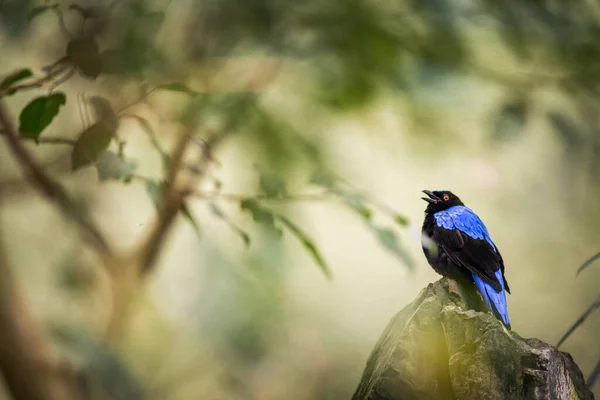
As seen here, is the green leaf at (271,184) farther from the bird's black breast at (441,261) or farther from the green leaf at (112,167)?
the bird's black breast at (441,261)

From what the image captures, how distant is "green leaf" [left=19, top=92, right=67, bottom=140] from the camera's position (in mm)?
1029

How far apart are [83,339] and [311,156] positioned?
0.50 meters

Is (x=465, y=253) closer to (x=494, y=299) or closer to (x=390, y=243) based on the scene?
(x=494, y=299)

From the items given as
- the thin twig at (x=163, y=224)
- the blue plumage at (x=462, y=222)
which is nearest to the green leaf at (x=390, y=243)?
the blue plumage at (x=462, y=222)

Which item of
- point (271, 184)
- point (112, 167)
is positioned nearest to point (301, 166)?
point (271, 184)

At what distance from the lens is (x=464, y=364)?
103 cm

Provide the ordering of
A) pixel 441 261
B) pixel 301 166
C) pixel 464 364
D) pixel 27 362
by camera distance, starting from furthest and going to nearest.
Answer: pixel 27 362 < pixel 441 261 < pixel 301 166 < pixel 464 364

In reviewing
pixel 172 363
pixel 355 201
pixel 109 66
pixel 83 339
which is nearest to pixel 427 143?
pixel 355 201

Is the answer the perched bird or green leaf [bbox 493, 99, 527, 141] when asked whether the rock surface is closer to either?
the perched bird

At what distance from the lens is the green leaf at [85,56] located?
1060 millimetres

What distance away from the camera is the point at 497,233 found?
2.35 meters

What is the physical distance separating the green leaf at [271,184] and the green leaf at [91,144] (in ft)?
0.85

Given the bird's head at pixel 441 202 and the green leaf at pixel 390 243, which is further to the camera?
the bird's head at pixel 441 202

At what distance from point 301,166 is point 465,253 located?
391 mm
